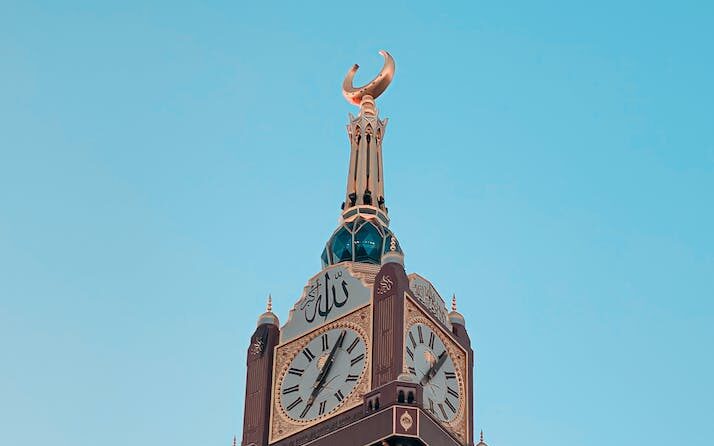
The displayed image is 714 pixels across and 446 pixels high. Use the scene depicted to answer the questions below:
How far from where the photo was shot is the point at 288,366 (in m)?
55.9

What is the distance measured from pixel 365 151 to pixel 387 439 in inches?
478

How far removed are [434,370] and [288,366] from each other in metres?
4.19

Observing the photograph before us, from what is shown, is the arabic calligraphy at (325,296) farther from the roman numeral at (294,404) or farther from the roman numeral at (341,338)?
the roman numeral at (294,404)

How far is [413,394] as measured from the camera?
52000mm

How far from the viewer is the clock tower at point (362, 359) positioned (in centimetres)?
5241

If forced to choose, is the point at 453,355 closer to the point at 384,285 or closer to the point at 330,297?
the point at 384,285

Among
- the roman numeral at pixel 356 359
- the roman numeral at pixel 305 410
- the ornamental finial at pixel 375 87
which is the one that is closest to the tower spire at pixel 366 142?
the ornamental finial at pixel 375 87

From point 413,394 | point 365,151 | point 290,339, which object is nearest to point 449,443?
point 413,394

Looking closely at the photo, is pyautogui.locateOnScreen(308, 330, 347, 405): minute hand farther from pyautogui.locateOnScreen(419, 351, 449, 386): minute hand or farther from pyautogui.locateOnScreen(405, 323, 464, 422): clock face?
pyautogui.locateOnScreen(419, 351, 449, 386): minute hand

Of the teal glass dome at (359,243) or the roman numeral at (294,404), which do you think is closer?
the roman numeral at (294,404)

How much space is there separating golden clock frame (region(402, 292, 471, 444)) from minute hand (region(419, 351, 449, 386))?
0.41 metres

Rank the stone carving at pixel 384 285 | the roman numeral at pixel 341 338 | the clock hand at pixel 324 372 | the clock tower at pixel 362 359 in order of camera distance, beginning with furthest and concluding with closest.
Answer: the roman numeral at pixel 341 338 < the stone carving at pixel 384 285 < the clock hand at pixel 324 372 < the clock tower at pixel 362 359

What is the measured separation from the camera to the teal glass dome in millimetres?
57531

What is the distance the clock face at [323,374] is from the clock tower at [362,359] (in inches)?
1.5
